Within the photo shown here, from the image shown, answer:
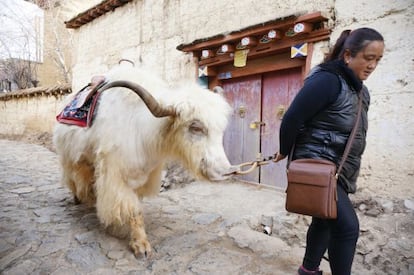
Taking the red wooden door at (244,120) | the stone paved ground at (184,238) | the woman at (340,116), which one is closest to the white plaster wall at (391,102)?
the stone paved ground at (184,238)

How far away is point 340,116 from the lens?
175cm

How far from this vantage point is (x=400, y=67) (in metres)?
3.40

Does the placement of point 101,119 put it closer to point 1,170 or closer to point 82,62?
point 1,170

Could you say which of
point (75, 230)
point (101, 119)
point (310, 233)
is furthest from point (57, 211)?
point (310, 233)

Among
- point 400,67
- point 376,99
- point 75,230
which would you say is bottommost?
point 75,230

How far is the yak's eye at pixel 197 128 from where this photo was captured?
2.29 m

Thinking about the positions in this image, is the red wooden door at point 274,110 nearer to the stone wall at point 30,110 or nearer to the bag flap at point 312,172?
the bag flap at point 312,172

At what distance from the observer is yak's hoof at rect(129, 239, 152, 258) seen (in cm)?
254

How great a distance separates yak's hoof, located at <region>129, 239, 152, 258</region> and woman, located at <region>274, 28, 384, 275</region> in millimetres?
1457

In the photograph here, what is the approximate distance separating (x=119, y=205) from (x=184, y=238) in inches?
29.0

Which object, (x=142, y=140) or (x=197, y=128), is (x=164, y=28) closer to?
(x=142, y=140)

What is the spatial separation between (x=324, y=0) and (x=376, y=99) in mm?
1461

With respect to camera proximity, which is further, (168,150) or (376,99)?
(376,99)

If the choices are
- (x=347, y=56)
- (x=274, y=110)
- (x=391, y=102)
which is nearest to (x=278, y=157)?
(x=347, y=56)
